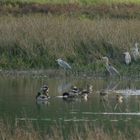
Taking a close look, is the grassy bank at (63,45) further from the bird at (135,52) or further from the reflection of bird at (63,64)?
the reflection of bird at (63,64)

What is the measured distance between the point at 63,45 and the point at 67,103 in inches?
338

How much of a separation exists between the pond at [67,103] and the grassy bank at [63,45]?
1710mm

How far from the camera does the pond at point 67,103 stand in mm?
18297

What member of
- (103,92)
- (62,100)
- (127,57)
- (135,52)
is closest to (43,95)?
(62,100)

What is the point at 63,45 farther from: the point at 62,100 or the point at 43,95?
the point at 43,95

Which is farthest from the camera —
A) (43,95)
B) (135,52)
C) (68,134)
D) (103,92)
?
(135,52)

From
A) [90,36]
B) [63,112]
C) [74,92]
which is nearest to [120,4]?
[90,36]

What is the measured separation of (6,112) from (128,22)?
48.6 feet

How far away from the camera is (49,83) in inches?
1009

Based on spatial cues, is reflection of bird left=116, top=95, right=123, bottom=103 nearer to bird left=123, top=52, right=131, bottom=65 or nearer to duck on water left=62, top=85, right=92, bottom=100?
duck on water left=62, top=85, right=92, bottom=100

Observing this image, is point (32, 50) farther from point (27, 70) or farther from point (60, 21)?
point (60, 21)

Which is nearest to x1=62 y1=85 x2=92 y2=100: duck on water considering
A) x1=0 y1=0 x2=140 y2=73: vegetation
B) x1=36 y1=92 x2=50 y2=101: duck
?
x1=36 y1=92 x2=50 y2=101: duck

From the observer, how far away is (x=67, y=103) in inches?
838

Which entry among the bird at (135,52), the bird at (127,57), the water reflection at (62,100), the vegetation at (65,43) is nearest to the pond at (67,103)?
the water reflection at (62,100)
